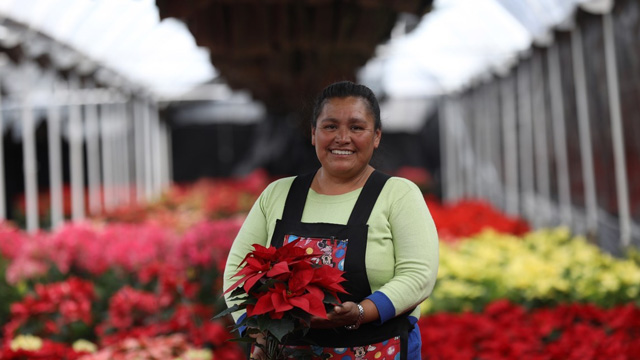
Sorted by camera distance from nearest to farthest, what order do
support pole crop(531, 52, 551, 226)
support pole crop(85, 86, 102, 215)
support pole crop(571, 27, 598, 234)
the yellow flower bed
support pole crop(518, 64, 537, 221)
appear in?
the yellow flower bed → support pole crop(571, 27, 598, 234) → support pole crop(531, 52, 551, 226) → support pole crop(518, 64, 537, 221) → support pole crop(85, 86, 102, 215)

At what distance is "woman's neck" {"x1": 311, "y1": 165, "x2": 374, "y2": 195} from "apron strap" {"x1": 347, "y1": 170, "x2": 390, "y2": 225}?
0.03m

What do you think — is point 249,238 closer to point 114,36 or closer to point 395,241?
point 395,241

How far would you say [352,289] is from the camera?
1.90m

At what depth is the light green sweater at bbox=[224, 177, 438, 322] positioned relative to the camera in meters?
1.87

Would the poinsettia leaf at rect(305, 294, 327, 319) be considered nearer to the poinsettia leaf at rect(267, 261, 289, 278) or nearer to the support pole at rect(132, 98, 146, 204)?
the poinsettia leaf at rect(267, 261, 289, 278)

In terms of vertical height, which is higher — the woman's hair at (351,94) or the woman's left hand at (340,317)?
the woman's hair at (351,94)

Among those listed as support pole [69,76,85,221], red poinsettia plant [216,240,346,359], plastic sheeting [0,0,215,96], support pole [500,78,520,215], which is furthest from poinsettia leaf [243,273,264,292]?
support pole [500,78,520,215]

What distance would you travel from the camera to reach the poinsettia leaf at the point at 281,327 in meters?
1.73

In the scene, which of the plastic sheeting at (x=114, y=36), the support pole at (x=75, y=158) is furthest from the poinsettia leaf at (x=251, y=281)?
the support pole at (x=75, y=158)

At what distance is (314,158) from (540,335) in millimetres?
1437

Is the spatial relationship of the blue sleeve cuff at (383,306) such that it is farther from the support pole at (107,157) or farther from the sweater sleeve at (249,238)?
the support pole at (107,157)

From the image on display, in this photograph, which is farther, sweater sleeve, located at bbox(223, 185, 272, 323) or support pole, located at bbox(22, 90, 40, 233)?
support pole, located at bbox(22, 90, 40, 233)

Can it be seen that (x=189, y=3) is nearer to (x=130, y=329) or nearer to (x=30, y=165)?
(x=130, y=329)

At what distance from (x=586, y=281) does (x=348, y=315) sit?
3.15 m
